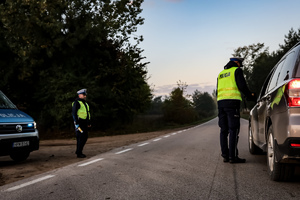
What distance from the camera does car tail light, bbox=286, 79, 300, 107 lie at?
4.14 meters

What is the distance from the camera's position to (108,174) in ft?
19.6

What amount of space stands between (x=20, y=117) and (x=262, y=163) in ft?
18.1

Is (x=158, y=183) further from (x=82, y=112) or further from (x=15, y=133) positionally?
(x=82, y=112)

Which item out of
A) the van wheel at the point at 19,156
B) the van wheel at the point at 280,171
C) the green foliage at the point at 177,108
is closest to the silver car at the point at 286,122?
the van wheel at the point at 280,171

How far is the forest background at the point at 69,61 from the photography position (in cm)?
1845

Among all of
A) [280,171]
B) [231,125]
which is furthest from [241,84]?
[280,171]

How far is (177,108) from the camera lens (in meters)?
43.4

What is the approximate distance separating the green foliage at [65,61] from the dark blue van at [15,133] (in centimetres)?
988

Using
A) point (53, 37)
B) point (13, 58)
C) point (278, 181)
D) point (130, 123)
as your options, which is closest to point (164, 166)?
point (278, 181)

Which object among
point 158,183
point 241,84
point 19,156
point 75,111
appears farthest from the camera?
point 75,111

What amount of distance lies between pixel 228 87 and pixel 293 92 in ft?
7.97

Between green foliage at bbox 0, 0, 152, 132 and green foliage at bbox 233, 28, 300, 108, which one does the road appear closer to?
green foliage at bbox 0, 0, 152, 132

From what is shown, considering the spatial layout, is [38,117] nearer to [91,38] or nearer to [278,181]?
[91,38]

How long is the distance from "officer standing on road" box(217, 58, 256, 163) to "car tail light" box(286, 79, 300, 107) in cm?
222
